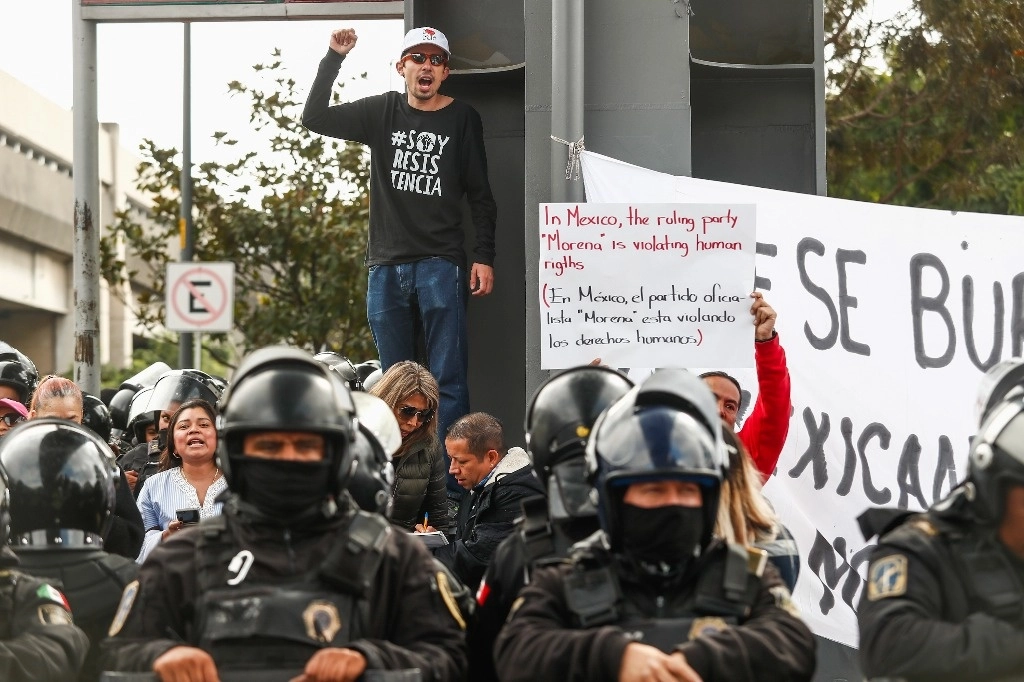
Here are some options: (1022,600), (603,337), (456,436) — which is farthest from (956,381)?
(1022,600)

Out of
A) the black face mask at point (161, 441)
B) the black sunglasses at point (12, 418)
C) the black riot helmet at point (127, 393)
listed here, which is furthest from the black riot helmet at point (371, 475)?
the black riot helmet at point (127, 393)

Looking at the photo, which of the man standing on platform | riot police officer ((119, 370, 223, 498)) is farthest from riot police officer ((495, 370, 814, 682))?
riot police officer ((119, 370, 223, 498))

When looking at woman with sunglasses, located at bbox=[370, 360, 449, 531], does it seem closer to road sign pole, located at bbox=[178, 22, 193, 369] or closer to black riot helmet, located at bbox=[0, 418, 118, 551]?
black riot helmet, located at bbox=[0, 418, 118, 551]

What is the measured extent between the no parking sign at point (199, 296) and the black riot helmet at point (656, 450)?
12.0 m

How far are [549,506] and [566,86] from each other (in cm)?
274

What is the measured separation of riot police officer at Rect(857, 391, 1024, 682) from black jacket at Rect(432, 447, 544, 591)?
7.14 ft

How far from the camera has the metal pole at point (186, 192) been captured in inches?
730

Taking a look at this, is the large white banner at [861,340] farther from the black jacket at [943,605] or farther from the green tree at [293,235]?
the green tree at [293,235]

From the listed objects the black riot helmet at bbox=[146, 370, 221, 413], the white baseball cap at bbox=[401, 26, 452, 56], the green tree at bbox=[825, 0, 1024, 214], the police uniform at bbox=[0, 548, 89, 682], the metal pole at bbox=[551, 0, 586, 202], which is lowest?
the police uniform at bbox=[0, 548, 89, 682]

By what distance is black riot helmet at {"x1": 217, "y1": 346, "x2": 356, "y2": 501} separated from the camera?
4129mm

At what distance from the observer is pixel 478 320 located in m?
9.05

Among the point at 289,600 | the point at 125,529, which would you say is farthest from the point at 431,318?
the point at 289,600

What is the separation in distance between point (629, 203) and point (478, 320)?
8.05 feet

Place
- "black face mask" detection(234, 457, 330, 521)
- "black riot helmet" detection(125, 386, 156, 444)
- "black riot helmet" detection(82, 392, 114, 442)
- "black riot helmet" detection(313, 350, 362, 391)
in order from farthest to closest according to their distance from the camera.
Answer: "black riot helmet" detection(125, 386, 156, 444) → "black riot helmet" detection(82, 392, 114, 442) → "black riot helmet" detection(313, 350, 362, 391) → "black face mask" detection(234, 457, 330, 521)
